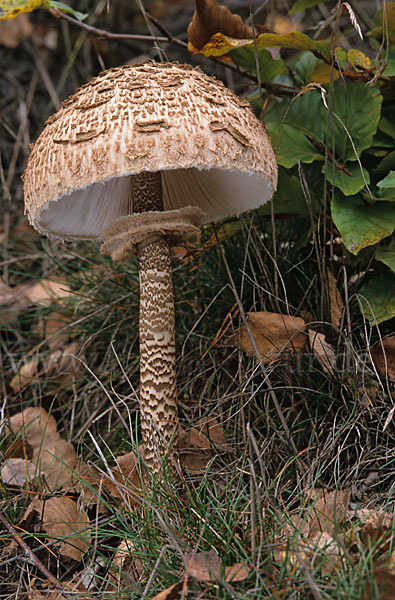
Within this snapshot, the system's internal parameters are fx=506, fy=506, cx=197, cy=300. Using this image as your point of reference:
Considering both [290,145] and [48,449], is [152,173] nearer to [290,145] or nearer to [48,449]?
[290,145]

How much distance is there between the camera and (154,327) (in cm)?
216

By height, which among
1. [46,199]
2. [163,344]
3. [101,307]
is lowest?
[101,307]

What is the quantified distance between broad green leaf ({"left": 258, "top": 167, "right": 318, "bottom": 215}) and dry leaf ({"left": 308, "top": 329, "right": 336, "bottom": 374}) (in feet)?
2.16

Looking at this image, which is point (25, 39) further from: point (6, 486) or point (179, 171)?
point (6, 486)

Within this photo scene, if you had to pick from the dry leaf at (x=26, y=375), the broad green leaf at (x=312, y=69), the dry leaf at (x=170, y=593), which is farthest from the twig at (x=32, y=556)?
the broad green leaf at (x=312, y=69)

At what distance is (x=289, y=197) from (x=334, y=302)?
56cm

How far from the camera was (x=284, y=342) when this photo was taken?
2.26 metres

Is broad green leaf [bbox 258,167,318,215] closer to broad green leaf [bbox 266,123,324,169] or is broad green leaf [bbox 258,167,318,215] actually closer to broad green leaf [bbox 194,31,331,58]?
broad green leaf [bbox 266,123,324,169]

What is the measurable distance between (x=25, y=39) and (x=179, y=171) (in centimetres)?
368

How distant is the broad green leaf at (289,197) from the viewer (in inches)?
95.7

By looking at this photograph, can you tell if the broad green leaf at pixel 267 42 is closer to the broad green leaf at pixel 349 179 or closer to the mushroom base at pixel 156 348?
the broad green leaf at pixel 349 179

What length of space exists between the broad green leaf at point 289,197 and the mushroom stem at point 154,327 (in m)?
0.63

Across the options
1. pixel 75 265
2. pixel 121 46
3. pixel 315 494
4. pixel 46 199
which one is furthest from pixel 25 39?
pixel 315 494

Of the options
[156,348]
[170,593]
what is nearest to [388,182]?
[156,348]
